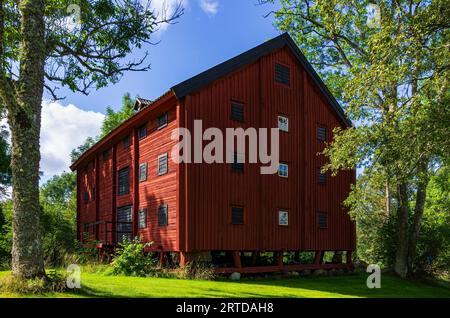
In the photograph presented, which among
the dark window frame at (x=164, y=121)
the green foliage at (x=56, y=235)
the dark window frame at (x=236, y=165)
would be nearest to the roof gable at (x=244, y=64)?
the dark window frame at (x=164, y=121)

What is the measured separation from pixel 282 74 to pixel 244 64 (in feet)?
9.86

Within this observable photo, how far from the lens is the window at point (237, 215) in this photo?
23.0m

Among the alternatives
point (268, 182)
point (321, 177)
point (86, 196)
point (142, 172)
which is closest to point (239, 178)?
point (268, 182)

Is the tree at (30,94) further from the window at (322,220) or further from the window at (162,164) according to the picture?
the window at (322,220)

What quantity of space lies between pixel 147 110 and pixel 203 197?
17.8 feet

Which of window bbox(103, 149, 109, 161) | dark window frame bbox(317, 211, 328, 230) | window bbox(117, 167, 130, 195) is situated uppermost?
window bbox(103, 149, 109, 161)

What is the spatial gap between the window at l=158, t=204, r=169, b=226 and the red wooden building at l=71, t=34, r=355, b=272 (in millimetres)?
47

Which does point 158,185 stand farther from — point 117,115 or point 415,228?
point 117,115

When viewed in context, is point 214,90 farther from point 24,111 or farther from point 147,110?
point 24,111

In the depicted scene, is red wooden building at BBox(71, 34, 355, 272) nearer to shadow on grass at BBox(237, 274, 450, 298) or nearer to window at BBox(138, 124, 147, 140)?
window at BBox(138, 124, 147, 140)

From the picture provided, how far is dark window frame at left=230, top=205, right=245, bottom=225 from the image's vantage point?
22958 mm

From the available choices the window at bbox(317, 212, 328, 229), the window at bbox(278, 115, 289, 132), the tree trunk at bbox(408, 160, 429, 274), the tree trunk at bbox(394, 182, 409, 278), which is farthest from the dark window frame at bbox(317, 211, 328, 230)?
the tree trunk at bbox(408, 160, 429, 274)

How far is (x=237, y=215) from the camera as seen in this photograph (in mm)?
23125

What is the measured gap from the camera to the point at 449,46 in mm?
17734
